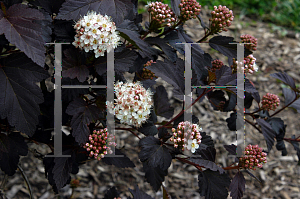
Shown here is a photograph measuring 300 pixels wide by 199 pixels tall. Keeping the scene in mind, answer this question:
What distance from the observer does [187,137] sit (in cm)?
113

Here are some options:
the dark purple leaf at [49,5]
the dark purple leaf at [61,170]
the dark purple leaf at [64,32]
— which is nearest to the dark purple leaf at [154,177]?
the dark purple leaf at [61,170]

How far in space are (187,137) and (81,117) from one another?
44 centimetres

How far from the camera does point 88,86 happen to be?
1.24 m

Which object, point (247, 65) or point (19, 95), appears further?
point (247, 65)

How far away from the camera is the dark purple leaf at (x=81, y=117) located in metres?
1.13

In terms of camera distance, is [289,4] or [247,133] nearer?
[247,133]

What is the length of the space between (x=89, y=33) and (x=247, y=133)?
2138mm

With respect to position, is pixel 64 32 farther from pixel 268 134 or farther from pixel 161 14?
pixel 268 134

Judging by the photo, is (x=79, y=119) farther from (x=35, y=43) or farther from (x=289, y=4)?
(x=289, y=4)

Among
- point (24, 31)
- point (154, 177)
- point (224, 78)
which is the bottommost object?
point (154, 177)

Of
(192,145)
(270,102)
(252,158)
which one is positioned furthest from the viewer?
(270,102)

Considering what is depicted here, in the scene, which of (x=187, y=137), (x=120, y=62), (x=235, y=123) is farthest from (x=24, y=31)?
(x=235, y=123)

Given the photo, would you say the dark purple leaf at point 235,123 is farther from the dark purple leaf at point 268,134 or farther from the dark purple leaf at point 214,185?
the dark purple leaf at point 214,185

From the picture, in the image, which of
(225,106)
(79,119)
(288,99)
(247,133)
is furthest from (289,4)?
(79,119)
